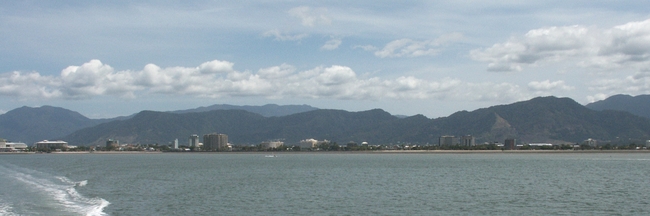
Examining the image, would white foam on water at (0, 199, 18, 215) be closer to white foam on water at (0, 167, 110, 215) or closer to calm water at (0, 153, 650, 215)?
calm water at (0, 153, 650, 215)

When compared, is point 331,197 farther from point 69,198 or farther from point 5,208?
point 5,208

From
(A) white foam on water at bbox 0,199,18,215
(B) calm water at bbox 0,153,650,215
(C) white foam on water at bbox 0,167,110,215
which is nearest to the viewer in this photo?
(A) white foam on water at bbox 0,199,18,215

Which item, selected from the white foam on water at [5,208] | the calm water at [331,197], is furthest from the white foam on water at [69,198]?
the white foam on water at [5,208]

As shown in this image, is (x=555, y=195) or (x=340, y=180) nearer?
(x=555, y=195)

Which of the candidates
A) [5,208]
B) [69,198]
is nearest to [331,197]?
[69,198]

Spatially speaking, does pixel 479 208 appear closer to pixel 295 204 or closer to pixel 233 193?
pixel 295 204

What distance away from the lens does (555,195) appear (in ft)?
188

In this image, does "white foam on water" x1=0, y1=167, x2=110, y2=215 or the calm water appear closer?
the calm water

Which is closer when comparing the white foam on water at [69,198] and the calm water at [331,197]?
the calm water at [331,197]

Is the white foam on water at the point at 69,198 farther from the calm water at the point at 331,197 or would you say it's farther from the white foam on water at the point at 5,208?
the white foam on water at the point at 5,208

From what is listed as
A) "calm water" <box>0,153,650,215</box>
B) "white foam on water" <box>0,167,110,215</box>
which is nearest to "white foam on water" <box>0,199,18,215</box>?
"calm water" <box>0,153,650,215</box>

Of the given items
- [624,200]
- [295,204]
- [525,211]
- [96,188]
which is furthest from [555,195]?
[96,188]

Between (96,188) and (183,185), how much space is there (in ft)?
31.0

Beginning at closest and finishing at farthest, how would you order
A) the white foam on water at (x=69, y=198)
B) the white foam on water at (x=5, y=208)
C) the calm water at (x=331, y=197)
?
the white foam on water at (x=5, y=208), the calm water at (x=331, y=197), the white foam on water at (x=69, y=198)
